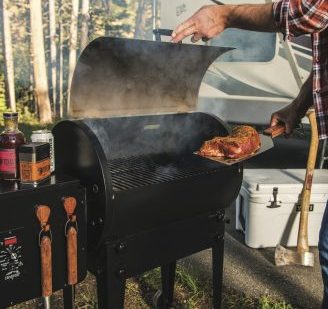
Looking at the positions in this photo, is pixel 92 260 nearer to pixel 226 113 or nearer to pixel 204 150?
pixel 204 150

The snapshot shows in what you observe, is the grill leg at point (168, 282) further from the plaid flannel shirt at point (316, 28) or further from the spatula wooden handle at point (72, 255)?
the plaid flannel shirt at point (316, 28)

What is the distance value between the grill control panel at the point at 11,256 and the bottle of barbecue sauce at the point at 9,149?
288mm

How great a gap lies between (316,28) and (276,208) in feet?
7.58

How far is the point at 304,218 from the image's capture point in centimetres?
362

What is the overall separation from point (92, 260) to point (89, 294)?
1.09 m

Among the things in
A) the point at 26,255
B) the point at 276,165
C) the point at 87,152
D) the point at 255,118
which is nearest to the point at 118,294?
the point at 26,255

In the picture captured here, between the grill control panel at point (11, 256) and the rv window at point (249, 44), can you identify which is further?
the rv window at point (249, 44)

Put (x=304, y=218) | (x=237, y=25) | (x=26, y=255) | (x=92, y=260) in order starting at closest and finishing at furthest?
1. (x=26, y=255)
2. (x=237, y=25)
3. (x=92, y=260)
4. (x=304, y=218)

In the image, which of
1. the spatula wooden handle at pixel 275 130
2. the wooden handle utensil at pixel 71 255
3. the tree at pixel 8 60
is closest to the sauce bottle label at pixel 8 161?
the wooden handle utensil at pixel 71 255

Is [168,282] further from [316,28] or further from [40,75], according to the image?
[40,75]

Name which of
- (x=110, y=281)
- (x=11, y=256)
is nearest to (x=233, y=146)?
(x=110, y=281)

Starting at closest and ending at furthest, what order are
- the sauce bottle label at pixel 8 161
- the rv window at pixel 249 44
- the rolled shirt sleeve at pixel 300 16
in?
the rolled shirt sleeve at pixel 300 16
the sauce bottle label at pixel 8 161
the rv window at pixel 249 44

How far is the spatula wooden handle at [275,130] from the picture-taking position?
248cm

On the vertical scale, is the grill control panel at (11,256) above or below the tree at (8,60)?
below
